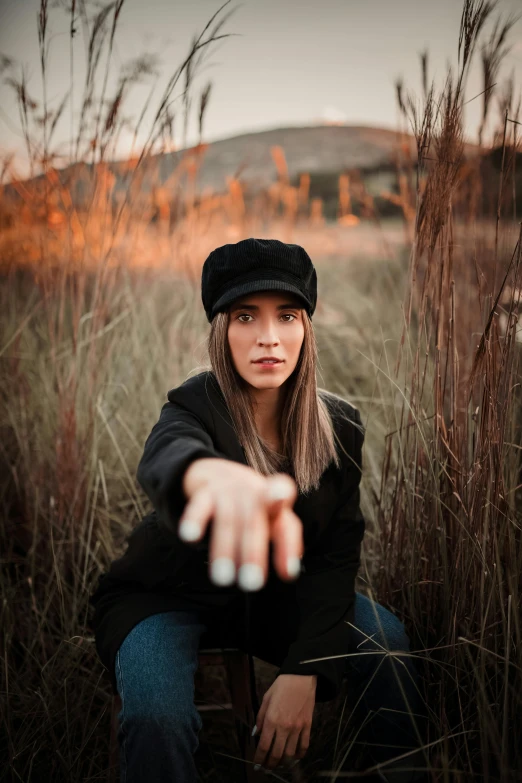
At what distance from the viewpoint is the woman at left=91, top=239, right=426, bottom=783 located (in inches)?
41.9

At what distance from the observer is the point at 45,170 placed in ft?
5.51

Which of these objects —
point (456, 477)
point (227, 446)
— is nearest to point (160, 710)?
point (227, 446)

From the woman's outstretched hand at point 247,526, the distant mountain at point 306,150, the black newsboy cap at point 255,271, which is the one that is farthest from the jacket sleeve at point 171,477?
the distant mountain at point 306,150

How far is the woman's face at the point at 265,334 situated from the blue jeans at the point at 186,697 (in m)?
0.54

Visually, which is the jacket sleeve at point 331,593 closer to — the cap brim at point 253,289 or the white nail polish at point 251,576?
the cap brim at point 253,289

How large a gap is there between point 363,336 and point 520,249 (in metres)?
1.46

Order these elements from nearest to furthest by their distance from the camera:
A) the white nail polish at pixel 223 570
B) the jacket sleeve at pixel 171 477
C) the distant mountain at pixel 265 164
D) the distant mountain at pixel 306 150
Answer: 1. the white nail polish at pixel 223 570
2. the jacket sleeve at pixel 171 477
3. the distant mountain at pixel 265 164
4. the distant mountain at pixel 306 150

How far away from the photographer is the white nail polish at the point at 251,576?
1.38 ft

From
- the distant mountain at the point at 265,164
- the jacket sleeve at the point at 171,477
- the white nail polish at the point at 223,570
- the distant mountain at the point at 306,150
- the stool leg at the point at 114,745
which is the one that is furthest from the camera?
the distant mountain at the point at 306,150

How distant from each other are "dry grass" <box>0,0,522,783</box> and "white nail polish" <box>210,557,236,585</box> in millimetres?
641

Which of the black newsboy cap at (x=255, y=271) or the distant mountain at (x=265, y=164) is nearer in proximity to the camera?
the black newsboy cap at (x=255, y=271)

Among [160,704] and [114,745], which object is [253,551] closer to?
[160,704]

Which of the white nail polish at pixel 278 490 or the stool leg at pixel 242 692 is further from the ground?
the white nail polish at pixel 278 490

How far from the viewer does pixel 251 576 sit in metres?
0.42
